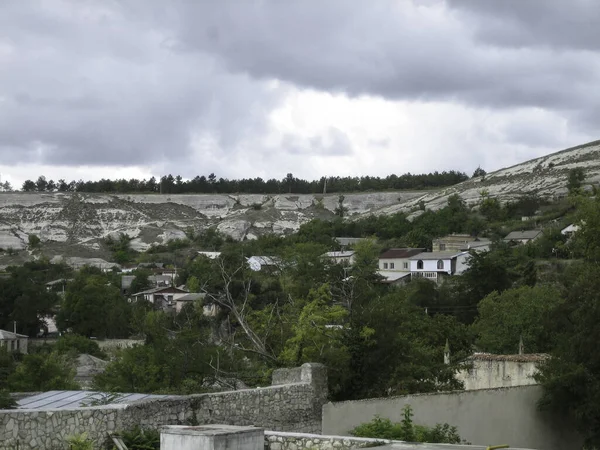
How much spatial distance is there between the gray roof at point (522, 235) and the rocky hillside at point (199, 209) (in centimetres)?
3031

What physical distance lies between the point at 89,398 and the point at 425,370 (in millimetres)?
7422

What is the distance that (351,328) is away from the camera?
686 inches

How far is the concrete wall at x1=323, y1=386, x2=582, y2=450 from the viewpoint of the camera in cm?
1359

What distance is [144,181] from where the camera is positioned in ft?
651

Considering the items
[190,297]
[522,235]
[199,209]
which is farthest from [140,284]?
[199,209]

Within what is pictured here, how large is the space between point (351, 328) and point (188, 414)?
624cm

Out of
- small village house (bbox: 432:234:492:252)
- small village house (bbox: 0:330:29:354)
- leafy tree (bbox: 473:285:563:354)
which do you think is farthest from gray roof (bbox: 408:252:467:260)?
leafy tree (bbox: 473:285:563:354)

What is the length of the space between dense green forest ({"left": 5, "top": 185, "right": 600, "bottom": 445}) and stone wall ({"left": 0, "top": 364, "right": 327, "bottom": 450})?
1.90 meters

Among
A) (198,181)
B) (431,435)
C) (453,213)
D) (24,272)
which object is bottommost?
(431,435)

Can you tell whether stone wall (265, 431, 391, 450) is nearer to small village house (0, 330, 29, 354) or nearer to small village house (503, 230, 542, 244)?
small village house (0, 330, 29, 354)

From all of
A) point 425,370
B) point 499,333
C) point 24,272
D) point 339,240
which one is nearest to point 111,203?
point 339,240

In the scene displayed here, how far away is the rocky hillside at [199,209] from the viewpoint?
140 m

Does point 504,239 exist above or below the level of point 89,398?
above

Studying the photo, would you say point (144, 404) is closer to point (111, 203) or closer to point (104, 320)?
point (104, 320)
